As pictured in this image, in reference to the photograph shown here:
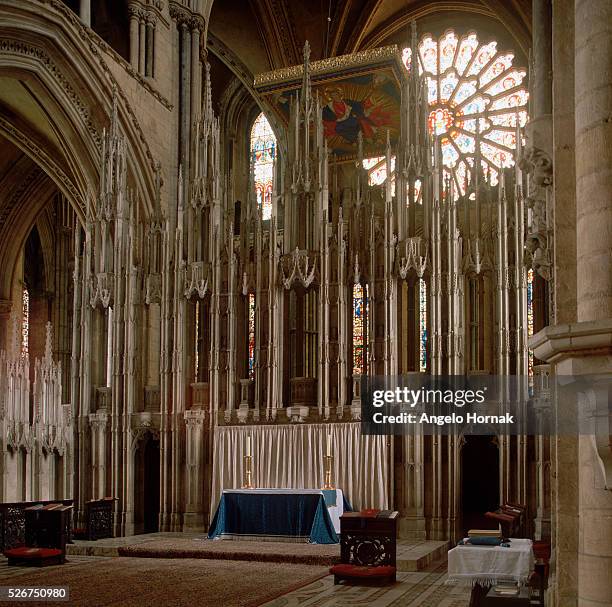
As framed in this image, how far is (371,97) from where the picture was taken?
18.4 meters

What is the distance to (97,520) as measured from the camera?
47.8ft

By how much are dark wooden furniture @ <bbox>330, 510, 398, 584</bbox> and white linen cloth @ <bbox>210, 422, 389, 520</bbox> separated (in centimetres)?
405

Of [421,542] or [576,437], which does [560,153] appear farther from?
[421,542]

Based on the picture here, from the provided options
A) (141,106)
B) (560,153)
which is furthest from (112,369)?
(560,153)

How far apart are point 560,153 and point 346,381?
9658 mm

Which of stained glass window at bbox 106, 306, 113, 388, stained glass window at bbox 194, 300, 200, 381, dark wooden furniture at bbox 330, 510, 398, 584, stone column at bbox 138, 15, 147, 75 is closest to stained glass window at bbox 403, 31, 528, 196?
stone column at bbox 138, 15, 147, 75

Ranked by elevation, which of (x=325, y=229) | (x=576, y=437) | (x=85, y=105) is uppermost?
(x=85, y=105)

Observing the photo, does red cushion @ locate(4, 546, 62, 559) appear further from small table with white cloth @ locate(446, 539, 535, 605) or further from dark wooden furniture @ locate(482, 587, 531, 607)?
dark wooden furniture @ locate(482, 587, 531, 607)

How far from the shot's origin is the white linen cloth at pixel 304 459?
14.2 m

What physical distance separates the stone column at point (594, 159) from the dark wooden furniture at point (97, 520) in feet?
36.4

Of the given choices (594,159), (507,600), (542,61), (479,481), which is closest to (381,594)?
(507,600)

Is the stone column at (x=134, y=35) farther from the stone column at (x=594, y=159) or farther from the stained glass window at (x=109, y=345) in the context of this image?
the stone column at (x=594, y=159)

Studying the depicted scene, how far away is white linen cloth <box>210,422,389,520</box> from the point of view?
14.2 m

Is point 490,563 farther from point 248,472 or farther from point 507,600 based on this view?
point 248,472
